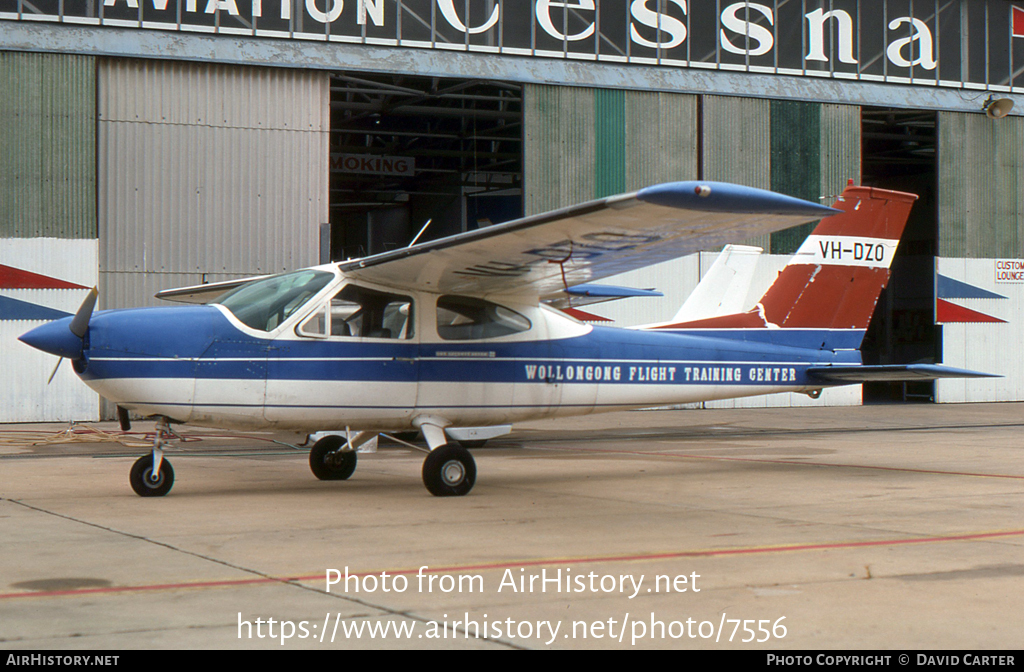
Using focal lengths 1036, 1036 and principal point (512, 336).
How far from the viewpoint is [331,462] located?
1046 cm

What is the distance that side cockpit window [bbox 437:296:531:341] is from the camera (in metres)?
9.87

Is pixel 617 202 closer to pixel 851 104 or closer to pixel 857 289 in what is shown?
pixel 857 289

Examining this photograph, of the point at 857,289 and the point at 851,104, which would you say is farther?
the point at 851,104

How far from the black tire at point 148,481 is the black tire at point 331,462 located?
1797mm

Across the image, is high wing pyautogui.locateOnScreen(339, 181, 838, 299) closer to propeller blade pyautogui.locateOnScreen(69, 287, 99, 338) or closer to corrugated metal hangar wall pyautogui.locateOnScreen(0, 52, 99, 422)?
propeller blade pyautogui.locateOnScreen(69, 287, 99, 338)

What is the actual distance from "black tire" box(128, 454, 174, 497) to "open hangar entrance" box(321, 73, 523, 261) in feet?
40.5

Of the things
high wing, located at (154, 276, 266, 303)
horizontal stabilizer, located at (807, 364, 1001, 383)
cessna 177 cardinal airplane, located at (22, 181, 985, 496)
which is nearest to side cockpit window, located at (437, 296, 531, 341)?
cessna 177 cardinal airplane, located at (22, 181, 985, 496)

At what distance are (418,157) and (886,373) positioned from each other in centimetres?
2500

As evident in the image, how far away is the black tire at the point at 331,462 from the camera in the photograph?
10461mm

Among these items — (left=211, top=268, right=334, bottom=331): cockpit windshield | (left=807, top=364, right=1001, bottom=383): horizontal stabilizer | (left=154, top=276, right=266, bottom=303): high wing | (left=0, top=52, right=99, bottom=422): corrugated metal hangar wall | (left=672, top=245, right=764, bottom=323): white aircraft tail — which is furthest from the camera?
(left=0, top=52, right=99, bottom=422): corrugated metal hangar wall

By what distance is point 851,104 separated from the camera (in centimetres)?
2548
